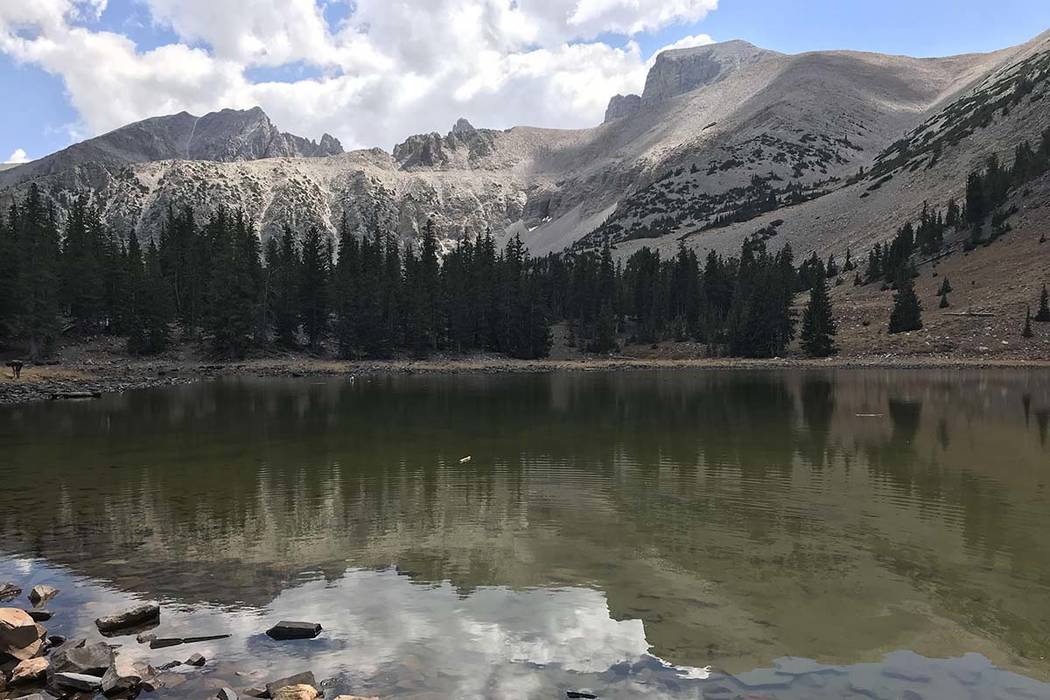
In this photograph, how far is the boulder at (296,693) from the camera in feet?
26.5

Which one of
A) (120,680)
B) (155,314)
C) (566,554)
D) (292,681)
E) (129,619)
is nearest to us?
(120,680)

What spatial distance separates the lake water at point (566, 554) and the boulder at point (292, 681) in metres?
0.26

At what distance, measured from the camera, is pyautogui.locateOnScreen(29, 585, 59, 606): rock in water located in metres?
11.4

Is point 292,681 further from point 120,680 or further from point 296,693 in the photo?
point 120,680

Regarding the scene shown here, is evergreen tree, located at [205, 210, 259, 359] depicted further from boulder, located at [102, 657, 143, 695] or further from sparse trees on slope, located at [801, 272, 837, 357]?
boulder, located at [102, 657, 143, 695]

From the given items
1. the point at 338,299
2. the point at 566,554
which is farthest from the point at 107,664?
the point at 338,299

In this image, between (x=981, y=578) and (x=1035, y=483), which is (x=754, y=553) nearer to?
(x=981, y=578)

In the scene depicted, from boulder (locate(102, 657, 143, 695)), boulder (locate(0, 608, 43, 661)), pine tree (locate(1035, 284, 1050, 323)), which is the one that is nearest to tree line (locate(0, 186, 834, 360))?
pine tree (locate(1035, 284, 1050, 323))

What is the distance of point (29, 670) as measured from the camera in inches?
347

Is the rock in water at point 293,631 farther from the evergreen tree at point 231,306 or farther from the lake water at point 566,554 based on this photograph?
the evergreen tree at point 231,306

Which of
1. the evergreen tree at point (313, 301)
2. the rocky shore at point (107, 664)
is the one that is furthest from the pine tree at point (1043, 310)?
the rocky shore at point (107, 664)

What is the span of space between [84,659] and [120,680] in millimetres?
948

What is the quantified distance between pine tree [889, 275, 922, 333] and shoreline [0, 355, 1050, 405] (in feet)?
26.8

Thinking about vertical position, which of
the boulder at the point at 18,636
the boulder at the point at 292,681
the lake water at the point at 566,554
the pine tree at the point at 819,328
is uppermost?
the pine tree at the point at 819,328
